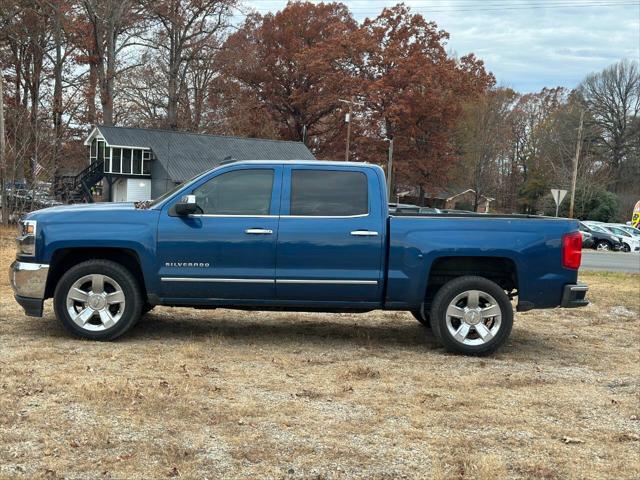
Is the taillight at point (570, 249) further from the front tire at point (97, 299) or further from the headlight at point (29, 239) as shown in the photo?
the headlight at point (29, 239)

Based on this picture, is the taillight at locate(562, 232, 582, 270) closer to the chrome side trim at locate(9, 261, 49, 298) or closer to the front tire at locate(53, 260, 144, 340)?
the front tire at locate(53, 260, 144, 340)

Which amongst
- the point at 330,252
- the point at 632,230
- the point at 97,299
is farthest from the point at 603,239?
the point at 97,299

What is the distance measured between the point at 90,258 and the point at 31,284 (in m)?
0.60

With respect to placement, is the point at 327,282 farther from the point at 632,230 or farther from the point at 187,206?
the point at 632,230

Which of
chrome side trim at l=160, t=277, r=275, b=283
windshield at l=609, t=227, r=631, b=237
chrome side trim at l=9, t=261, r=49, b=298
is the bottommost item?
chrome side trim at l=9, t=261, r=49, b=298

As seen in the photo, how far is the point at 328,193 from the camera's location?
654 cm

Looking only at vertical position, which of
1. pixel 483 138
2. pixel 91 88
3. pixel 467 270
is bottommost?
pixel 467 270

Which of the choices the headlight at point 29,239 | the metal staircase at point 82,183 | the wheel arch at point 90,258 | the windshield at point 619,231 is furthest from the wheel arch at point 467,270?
the windshield at point 619,231

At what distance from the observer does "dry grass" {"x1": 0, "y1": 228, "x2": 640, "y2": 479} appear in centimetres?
372

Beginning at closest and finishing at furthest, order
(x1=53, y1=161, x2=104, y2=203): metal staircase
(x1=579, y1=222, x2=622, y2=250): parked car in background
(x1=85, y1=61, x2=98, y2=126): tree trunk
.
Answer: (x1=53, y1=161, x2=104, y2=203): metal staircase → (x1=579, y1=222, x2=622, y2=250): parked car in background → (x1=85, y1=61, x2=98, y2=126): tree trunk

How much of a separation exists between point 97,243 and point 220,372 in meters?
1.92

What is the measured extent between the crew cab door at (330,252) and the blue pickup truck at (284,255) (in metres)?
0.01

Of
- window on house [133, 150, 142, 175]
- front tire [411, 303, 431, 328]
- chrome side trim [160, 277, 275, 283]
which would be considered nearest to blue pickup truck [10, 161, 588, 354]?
chrome side trim [160, 277, 275, 283]

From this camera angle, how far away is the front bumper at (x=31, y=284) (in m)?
6.37
